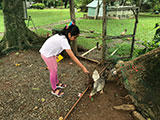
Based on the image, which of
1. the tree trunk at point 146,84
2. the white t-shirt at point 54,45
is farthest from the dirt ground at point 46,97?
the white t-shirt at point 54,45

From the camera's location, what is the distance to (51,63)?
245 centimetres

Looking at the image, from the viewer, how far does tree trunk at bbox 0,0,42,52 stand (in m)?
4.63


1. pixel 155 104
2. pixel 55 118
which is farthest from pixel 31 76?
pixel 155 104

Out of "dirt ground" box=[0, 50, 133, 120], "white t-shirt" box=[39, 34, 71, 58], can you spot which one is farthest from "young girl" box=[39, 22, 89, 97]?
"dirt ground" box=[0, 50, 133, 120]

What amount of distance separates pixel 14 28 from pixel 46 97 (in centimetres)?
342

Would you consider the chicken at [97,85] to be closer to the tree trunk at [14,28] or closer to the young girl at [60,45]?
the young girl at [60,45]

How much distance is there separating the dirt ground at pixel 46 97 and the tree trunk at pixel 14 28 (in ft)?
4.38

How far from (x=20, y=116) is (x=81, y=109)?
3.77 ft

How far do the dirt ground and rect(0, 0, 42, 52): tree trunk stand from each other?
1.33 m

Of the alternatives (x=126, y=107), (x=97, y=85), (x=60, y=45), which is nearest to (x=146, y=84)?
(x=126, y=107)

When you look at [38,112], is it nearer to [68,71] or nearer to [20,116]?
[20,116]

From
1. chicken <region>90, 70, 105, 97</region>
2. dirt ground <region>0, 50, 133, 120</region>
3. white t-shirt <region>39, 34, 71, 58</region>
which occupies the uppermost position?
white t-shirt <region>39, 34, 71, 58</region>

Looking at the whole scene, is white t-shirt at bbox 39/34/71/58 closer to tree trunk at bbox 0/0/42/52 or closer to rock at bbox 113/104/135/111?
rock at bbox 113/104/135/111

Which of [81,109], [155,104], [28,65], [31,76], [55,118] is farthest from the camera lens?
[28,65]
